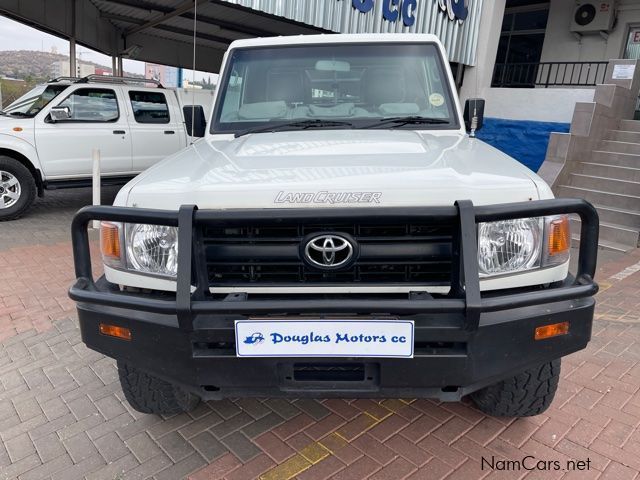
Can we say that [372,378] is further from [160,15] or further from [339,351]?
[160,15]

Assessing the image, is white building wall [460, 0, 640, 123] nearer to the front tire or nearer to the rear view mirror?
the rear view mirror

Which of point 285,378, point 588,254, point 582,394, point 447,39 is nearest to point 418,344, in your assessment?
point 285,378

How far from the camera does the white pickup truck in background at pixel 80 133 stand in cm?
717

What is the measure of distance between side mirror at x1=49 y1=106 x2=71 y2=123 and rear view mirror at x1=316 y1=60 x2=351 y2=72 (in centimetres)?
539

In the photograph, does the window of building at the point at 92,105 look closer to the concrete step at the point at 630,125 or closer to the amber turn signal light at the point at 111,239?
the amber turn signal light at the point at 111,239

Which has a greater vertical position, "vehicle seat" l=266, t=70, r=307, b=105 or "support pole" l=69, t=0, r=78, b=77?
"support pole" l=69, t=0, r=78, b=77

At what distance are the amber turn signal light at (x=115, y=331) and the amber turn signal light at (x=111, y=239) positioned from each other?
29 centimetres

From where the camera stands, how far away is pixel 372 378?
1.94 metres

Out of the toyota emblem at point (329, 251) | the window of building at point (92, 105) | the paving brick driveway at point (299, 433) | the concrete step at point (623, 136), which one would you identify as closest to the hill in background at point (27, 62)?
the window of building at point (92, 105)

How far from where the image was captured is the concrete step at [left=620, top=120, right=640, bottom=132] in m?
8.03

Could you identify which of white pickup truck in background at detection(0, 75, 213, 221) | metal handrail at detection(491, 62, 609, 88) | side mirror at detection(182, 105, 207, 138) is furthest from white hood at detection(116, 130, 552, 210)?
metal handrail at detection(491, 62, 609, 88)

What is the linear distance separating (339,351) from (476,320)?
518mm

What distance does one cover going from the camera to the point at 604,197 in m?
7.02

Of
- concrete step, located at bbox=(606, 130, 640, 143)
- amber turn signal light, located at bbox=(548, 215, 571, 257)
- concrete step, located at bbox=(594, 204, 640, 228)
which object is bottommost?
concrete step, located at bbox=(594, 204, 640, 228)
